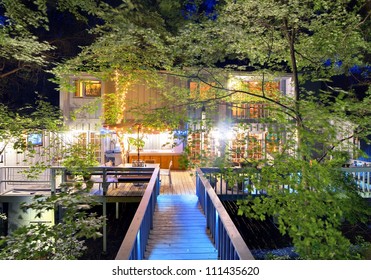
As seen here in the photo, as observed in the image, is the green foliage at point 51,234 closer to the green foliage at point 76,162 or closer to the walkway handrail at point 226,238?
the walkway handrail at point 226,238

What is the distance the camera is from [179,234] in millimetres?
4785

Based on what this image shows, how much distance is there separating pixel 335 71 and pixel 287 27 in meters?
2.05

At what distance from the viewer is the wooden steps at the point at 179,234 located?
4105mm

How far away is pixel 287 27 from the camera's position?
5191 mm

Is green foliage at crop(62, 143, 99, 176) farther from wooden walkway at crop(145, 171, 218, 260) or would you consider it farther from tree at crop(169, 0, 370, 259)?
tree at crop(169, 0, 370, 259)

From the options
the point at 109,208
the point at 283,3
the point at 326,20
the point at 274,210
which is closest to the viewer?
the point at 274,210

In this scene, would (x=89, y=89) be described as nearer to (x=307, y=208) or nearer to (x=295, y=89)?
(x=295, y=89)

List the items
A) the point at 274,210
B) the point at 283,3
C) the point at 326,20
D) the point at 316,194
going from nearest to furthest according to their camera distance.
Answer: the point at 316,194
the point at 274,210
the point at 283,3
the point at 326,20

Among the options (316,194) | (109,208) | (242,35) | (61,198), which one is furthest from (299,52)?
(109,208)

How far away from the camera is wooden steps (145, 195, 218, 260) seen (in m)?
4.11

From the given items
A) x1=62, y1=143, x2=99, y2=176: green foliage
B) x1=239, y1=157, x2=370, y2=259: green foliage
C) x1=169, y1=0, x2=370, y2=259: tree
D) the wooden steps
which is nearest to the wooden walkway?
the wooden steps

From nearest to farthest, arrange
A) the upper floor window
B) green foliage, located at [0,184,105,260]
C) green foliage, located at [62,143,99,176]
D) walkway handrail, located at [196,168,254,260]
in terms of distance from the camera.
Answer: walkway handrail, located at [196,168,254,260], green foliage, located at [0,184,105,260], green foliage, located at [62,143,99,176], the upper floor window

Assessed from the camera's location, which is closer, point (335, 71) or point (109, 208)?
point (335, 71)
